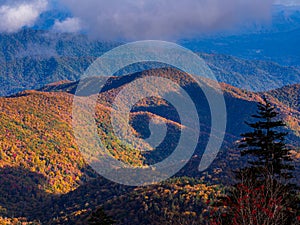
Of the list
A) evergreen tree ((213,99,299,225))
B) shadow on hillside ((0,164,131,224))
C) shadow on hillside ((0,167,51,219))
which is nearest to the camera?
evergreen tree ((213,99,299,225))

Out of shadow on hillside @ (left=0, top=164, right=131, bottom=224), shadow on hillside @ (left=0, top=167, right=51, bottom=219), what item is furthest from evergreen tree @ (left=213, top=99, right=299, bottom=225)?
shadow on hillside @ (left=0, top=167, right=51, bottom=219)

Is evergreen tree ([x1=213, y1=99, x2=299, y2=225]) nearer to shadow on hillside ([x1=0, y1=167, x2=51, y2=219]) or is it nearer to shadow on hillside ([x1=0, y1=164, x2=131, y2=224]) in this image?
shadow on hillside ([x1=0, y1=164, x2=131, y2=224])

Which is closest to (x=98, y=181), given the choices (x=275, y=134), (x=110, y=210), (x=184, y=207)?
A: (x=110, y=210)

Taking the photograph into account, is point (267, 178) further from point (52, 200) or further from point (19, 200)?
point (19, 200)

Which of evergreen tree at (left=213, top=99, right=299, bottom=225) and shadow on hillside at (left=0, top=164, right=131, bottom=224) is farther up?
shadow on hillside at (left=0, top=164, right=131, bottom=224)

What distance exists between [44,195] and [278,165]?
181 meters

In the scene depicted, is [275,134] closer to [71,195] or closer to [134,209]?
[134,209]

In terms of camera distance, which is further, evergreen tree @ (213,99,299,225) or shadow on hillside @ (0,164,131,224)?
shadow on hillside @ (0,164,131,224)

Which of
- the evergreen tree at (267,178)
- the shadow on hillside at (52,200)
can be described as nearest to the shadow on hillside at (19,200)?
the shadow on hillside at (52,200)

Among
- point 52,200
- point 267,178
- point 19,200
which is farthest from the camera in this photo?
point 19,200

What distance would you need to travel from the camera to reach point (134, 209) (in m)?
96.2

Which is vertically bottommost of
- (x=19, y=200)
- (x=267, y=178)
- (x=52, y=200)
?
→ (x=267, y=178)

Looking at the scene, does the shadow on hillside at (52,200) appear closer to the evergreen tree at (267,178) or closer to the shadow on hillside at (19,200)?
the shadow on hillside at (19,200)

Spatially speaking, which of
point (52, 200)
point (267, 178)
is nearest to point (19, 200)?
point (52, 200)
